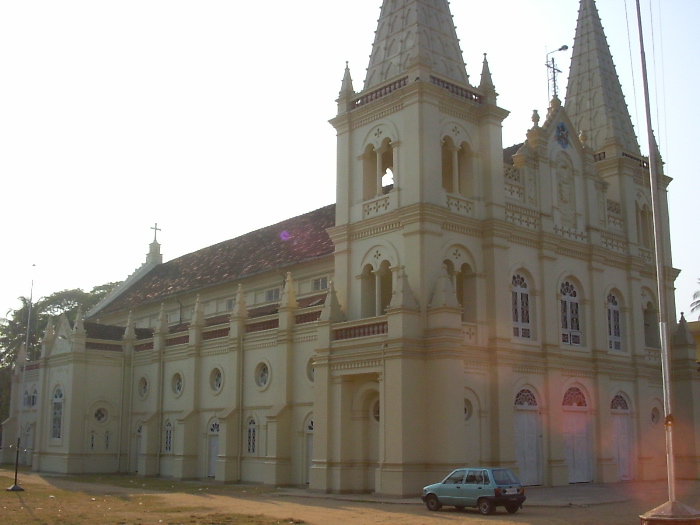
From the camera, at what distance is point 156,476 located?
4150cm

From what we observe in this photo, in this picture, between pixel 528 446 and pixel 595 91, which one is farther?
pixel 595 91

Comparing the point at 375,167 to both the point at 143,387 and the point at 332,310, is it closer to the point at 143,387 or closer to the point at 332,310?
the point at 332,310

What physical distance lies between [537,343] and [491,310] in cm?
306

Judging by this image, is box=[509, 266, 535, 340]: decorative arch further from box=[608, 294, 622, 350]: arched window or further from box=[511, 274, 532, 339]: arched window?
box=[608, 294, 622, 350]: arched window

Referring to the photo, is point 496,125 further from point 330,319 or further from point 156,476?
point 156,476

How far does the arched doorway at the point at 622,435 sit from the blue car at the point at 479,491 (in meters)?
13.8

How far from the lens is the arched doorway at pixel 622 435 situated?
114ft

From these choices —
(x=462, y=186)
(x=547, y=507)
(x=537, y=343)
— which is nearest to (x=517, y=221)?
(x=462, y=186)

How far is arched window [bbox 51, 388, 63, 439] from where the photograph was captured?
1809 inches

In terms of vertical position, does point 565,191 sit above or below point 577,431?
above

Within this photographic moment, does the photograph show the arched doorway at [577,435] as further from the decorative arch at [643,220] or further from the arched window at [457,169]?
the decorative arch at [643,220]

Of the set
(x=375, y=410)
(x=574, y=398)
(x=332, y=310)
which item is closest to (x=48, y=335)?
(x=332, y=310)

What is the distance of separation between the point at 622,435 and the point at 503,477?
15.0 m

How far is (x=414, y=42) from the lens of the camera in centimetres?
3106
